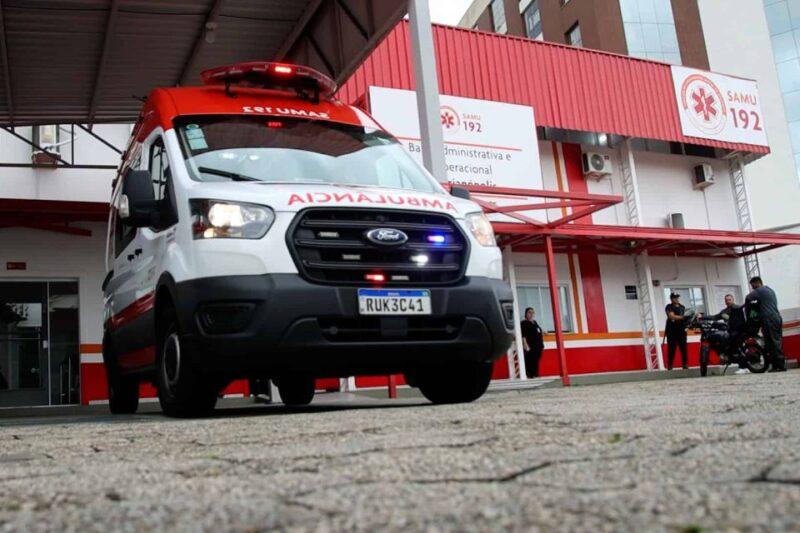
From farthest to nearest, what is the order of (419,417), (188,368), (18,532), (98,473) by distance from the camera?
(188,368) → (419,417) → (98,473) → (18,532)

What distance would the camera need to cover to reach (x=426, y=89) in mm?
8375

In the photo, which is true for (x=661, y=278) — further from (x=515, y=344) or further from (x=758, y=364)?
(x=758, y=364)

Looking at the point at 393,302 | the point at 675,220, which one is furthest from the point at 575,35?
the point at 393,302

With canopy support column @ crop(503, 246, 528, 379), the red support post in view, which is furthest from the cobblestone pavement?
canopy support column @ crop(503, 246, 528, 379)

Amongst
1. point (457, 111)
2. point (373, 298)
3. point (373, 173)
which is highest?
point (457, 111)

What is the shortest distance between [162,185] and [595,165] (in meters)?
16.0

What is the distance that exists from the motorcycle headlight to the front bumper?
43 centimetres

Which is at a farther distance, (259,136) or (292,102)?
(292,102)

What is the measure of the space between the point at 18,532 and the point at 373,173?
15.1ft

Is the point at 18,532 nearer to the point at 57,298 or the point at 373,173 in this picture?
the point at 373,173

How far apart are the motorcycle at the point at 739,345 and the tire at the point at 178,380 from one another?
1067 cm

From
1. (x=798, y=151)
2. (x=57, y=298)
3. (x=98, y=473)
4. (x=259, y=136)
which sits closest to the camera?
(x=98, y=473)

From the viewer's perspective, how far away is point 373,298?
16.3 ft

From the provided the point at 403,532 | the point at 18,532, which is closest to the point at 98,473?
the point at 18,532
